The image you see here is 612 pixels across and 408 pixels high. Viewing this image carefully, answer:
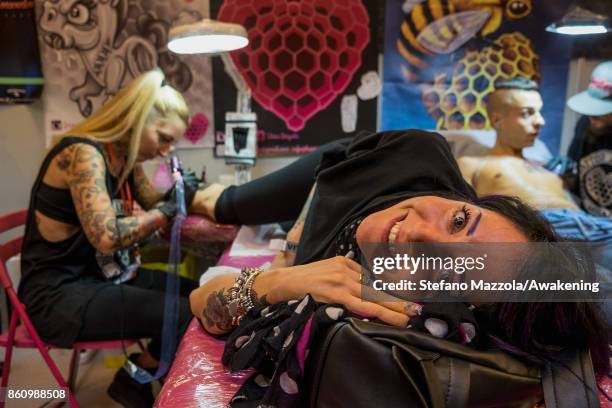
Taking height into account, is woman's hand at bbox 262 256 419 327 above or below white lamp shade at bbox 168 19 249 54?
below

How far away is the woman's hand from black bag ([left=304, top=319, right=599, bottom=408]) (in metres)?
0.06

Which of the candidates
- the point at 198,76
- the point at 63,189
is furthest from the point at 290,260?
the point at 198,76

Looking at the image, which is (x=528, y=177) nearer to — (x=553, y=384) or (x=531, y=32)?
(x=531, y=32)

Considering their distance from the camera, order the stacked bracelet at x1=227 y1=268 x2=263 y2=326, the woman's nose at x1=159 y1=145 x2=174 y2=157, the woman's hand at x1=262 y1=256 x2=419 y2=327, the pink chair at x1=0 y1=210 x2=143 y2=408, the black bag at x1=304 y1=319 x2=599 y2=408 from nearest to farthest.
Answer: the black bag at x1=304 y1=319 x2=599 y2=408, the woman's hand at x1=262 y1=256 x2=419 y2=327, the stacked bracelet at x1=227 y1=268 x2=263 y2=326, the pink chair at x1=0 y1=210 x2=143 y2=408, the woman's nose at x1=159 y1=145 x2=174 y2=157

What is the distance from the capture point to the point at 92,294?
1.46 meters

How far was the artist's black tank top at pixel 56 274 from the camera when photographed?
1.42 metres

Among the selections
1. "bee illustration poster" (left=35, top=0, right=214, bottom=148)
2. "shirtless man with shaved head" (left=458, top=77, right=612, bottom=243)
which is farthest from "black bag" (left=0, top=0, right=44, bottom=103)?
"shirtless man with shaved head" (left=458, top=77, right=612, bottom=243)

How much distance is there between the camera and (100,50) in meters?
2.12

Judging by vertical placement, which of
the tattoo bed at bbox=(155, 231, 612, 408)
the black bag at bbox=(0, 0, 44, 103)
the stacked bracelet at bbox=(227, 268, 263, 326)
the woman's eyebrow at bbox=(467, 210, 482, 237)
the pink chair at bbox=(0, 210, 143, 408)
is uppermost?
the black bag at bbox=(0, 0, 44, 103)

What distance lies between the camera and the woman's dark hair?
71cm

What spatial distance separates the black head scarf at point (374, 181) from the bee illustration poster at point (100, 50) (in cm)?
118

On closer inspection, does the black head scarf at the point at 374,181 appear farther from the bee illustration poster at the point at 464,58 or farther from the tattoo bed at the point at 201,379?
the bee illustration poster at the point at 464,58

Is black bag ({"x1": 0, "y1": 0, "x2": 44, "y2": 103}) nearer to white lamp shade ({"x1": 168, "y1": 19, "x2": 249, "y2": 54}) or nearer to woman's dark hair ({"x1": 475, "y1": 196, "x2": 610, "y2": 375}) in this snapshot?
white lamp shade ({"x1": 168, "y1": 19, "x2": 249, "y2": 54})

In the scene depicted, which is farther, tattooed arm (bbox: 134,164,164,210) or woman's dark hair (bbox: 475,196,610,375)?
tattooed arm (bbox: 134,164,164,210)
